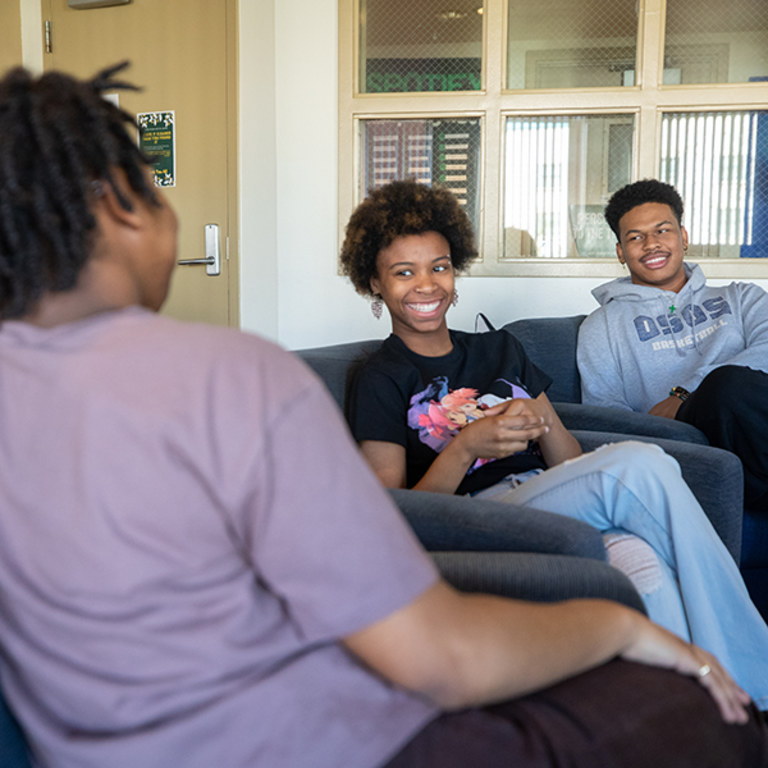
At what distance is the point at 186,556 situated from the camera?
1.89 feet

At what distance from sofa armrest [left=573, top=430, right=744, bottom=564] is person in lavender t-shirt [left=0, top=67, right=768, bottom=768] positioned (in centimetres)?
103

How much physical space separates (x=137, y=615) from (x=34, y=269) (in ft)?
1.01

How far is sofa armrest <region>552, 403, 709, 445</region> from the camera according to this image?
2.00 m

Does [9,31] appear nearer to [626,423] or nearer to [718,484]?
[626,423]

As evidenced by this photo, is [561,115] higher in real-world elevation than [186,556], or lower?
higher

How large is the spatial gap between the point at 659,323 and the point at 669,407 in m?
0.48

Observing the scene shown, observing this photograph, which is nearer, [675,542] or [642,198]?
[675,542]

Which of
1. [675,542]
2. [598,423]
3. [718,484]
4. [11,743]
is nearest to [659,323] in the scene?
[598,423]

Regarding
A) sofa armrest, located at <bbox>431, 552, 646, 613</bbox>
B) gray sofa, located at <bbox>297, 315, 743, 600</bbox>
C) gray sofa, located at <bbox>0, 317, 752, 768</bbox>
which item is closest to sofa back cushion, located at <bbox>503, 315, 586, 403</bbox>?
gray sofa, located at <bbox>297, 315, 743, 600</bbox>

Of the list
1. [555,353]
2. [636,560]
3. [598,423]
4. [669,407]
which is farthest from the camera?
[555,353]

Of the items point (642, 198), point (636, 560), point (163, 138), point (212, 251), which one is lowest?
point (636, 560)

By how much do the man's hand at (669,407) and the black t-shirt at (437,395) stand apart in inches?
25.3

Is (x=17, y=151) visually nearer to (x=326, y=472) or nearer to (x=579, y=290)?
(x=326, y=472)

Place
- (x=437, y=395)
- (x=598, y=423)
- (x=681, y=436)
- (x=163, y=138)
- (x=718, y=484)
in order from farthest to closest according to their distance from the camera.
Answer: (x=163, y=138) → (x=598, y=423) → (x=681, y=436) → (x=437, y=395) → (x=718, y=484)
